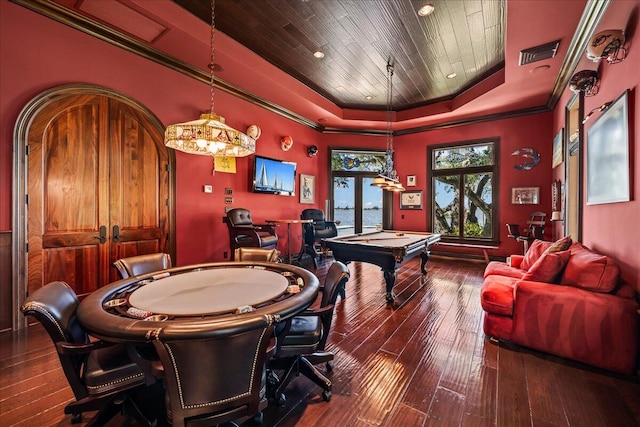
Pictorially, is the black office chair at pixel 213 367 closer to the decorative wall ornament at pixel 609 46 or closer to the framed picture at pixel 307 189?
the decorative wall ornament at pixel 609 46

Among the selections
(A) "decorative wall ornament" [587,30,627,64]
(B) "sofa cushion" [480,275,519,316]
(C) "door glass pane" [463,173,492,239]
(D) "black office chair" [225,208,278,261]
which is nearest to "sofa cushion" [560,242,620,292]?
(B) "sofa cushion" [480,275,519,316]

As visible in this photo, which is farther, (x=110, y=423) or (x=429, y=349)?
(x=429, y=349)

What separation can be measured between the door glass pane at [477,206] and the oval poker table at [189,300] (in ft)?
18.0

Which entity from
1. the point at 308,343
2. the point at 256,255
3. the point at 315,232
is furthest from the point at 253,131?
the point at 308,343

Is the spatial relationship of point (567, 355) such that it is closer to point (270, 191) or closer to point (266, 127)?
point (270, 191)

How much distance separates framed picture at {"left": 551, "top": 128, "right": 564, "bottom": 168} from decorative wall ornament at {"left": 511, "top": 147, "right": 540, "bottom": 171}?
0.32 meters

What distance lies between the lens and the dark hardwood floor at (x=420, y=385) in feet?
5.16

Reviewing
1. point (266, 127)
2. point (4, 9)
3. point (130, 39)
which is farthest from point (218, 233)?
point (4, 9)

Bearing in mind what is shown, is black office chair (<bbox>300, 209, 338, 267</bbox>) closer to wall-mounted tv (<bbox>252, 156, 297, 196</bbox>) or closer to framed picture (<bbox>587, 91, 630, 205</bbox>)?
wall-mounted tv (<bbox>252, 156, 297, 196</bbox>)

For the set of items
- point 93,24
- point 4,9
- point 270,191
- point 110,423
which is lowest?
point 110,423

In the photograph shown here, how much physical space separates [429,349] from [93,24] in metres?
4.92

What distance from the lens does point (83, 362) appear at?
1.36 metres

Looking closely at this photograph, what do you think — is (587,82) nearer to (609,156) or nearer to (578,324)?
(609,156)

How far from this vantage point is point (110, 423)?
1.55m
